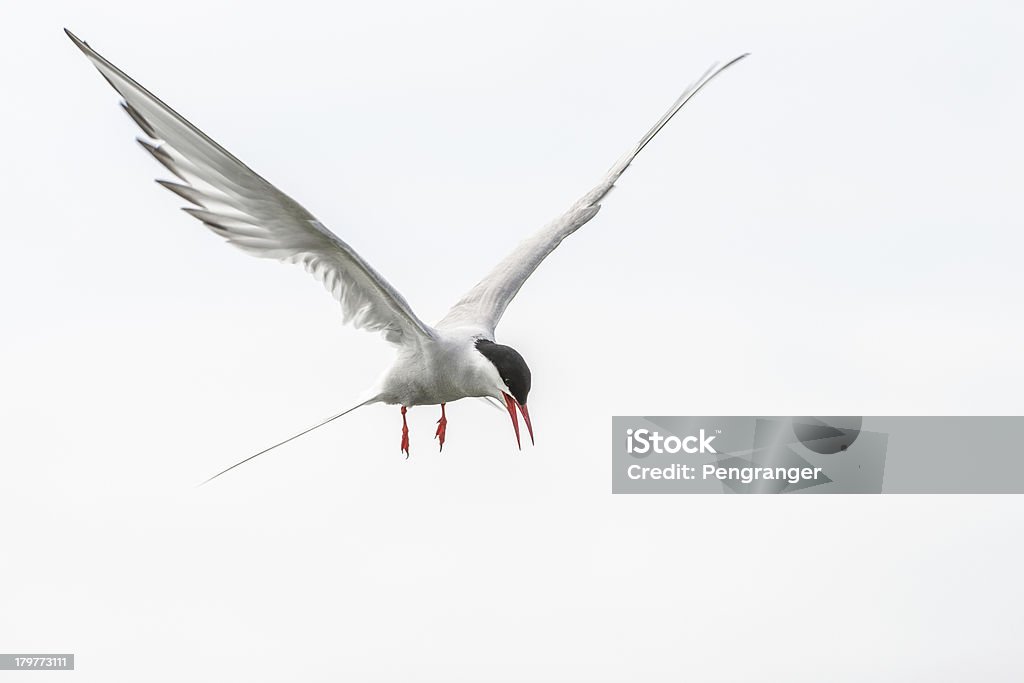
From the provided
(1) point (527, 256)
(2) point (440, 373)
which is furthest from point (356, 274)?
(1) point (527, 256)

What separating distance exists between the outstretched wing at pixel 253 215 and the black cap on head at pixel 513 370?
0.59 metres

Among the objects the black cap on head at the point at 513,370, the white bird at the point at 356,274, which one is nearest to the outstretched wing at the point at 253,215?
the white bird at the point at 356,274

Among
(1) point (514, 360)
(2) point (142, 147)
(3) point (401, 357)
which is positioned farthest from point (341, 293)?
(2) point (142, 147)

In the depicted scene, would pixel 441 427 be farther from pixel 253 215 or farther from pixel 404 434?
pixel 253 215

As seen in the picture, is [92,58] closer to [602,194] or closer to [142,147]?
[142,147]

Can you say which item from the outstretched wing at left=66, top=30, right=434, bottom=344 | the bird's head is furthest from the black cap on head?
the outstretched wing at left=66, top=30, right=434, bottom=344

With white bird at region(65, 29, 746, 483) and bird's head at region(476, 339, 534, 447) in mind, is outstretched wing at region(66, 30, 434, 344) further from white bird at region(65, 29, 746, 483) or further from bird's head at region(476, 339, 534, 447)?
bird's head at region(476, 339, 534, 447)

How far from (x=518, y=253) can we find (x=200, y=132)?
4.75 m

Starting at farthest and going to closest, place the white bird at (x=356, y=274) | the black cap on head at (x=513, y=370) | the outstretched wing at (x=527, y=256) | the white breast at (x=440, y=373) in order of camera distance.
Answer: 1. the outstretched wing at (x=527, y=256)
2. the white breast at (x=440, y=373)
3. the black cap on head at (x=513, y=370)
4. the white bird at (x=356, y=274)

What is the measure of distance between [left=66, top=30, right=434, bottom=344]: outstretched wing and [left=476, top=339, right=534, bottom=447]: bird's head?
0.60m

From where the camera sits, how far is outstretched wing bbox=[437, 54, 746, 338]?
A: 10.1 meters

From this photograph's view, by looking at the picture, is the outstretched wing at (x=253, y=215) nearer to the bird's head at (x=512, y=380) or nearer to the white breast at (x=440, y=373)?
the white breast at (x=440, y=373)

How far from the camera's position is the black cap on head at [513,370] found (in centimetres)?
825

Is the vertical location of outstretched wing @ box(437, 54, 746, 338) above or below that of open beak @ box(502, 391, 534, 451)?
above
